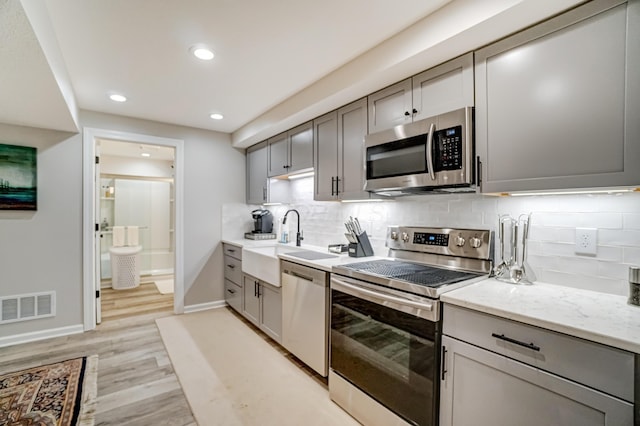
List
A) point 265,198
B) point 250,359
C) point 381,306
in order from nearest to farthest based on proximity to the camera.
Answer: point 381,306
point 250,359
point 265,198

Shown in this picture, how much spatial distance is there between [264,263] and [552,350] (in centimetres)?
228

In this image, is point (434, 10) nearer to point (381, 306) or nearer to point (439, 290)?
point (439, 290)

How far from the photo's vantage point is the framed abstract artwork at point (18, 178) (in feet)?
9.51

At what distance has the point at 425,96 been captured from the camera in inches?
74.6

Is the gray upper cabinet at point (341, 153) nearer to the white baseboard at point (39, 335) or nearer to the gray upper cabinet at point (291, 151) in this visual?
the gray upper cabinet at point (291, 151)

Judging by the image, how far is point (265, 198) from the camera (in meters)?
3.80

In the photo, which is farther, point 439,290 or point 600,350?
point 439,290

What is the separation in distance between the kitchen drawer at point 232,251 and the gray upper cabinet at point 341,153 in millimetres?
Answer: 1333

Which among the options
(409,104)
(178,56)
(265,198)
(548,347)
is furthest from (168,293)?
(548,347)

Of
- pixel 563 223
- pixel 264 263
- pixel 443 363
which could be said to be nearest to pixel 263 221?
pixel 264 263

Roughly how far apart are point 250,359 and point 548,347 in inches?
88.2

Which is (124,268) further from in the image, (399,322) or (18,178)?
(399,322)

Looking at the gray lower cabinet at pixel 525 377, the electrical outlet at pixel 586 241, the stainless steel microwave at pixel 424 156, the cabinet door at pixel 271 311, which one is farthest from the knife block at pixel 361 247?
the electrical outlet at pixel 586 241

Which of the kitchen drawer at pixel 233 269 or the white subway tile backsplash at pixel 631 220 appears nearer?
the white subway tile backsplash at pixel 631 220
